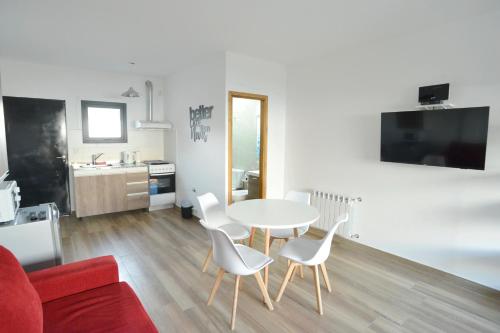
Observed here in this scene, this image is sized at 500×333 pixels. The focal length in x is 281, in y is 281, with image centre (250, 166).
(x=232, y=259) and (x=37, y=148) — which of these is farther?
(x=37, y=148)

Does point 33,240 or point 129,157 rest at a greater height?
point 129,157

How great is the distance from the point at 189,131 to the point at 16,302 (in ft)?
12.5

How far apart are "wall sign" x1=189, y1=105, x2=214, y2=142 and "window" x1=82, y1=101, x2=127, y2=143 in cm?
151

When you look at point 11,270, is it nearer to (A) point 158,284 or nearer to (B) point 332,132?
(A) point 158,284

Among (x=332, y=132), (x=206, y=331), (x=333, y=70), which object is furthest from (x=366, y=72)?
(x=206, y=331)

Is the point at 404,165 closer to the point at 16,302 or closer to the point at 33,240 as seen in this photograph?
the point at 16,302

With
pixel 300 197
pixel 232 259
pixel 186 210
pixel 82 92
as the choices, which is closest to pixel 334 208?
pixel 300 197

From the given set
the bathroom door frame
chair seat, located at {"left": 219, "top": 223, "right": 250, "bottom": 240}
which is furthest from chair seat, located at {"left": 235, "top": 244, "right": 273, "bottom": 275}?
the bathroom door frame

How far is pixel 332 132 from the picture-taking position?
13.1 feet

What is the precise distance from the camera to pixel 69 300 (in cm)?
179

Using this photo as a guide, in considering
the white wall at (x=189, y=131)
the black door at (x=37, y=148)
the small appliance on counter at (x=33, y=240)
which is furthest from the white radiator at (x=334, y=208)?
the black door at (x=37, y=148)

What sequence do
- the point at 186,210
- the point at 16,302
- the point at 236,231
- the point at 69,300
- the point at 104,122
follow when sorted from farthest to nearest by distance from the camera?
the point at 104,122 < the point at 186,210 < the point at 236,231 < the point at 69,300 < the point at 16,302

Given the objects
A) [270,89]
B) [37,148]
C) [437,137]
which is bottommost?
[37,148]

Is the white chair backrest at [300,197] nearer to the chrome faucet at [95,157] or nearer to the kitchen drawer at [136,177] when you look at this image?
the kitchen drawer at [136,177]
